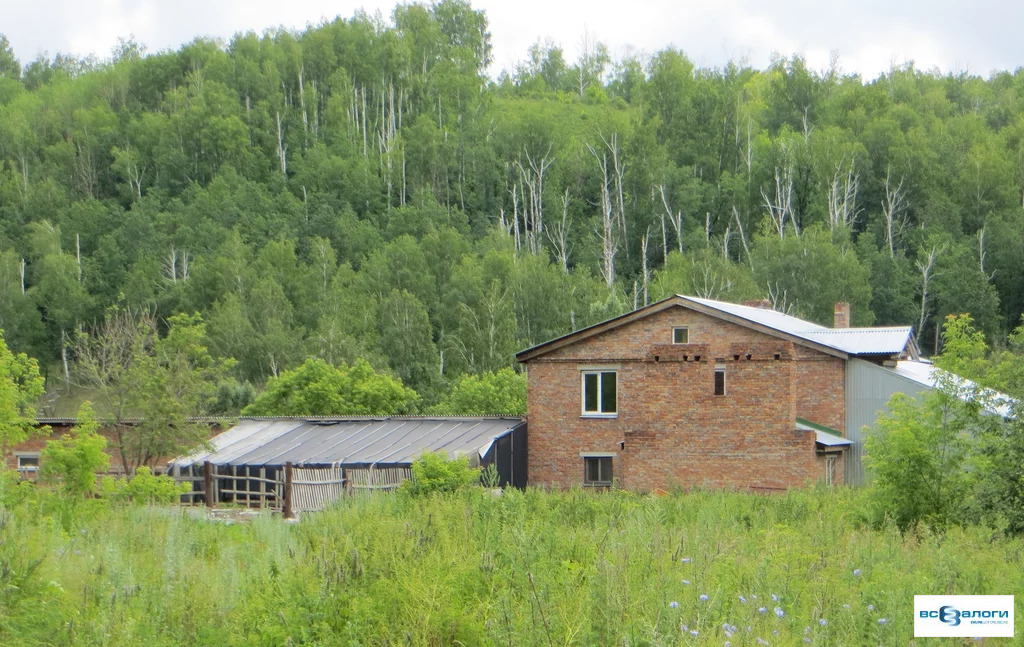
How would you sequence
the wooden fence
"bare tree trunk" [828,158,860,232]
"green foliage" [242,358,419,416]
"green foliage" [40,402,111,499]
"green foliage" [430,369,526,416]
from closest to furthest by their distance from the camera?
"green foliage" [40,402,111,499]
the wooden fence
"green foliage" [242,358,419,416]
"green foliage" [430,369,526,416]
"bare tree trunk" [828,158,860,232]

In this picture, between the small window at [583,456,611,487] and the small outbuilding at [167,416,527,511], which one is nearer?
the small outbuilding at [167,416,527,511]

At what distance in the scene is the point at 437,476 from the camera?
68.8 feet

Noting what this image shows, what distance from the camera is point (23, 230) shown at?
96938mm

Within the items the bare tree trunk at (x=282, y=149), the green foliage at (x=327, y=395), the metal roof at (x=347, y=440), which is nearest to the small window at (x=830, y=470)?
the metal roof at (x=347, y=440)

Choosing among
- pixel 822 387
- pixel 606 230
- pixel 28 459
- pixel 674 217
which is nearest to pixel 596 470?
pixel 822 387

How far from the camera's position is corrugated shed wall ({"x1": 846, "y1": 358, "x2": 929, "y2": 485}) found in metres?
33.0

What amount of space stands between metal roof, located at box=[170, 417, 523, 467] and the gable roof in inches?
111

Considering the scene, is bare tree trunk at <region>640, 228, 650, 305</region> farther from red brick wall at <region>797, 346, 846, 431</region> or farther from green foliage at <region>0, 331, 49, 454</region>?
green foliage at <region>0, 331, 49, 454</region>

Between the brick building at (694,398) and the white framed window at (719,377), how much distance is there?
1.2 inches

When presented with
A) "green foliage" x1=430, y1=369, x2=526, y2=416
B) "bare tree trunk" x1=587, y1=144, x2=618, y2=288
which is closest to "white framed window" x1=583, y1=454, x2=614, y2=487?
"green foliage" x1=430, y1=369, x2=526, y2=416

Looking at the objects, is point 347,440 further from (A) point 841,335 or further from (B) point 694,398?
(A) point 841,335

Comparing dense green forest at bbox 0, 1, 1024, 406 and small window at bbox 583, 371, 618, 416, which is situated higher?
dense green forest at bbox 0, 1, 1024, 406

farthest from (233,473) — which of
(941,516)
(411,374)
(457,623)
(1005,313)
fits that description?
(1005,313)

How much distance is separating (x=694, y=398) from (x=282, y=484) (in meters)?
10.5
